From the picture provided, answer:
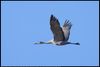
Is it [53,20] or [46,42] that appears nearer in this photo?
[53,20]

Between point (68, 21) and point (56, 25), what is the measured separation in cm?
262

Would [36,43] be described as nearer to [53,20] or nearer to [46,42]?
[46,42]

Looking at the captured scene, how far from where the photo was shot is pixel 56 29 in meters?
40.6

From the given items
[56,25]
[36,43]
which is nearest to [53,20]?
[56,25]

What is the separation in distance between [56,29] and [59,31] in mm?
289

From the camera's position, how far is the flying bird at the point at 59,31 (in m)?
40.2

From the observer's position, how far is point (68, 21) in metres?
42.9

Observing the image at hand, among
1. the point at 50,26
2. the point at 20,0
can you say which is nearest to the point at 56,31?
the point at 50,26

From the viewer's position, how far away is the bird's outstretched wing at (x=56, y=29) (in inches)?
1575

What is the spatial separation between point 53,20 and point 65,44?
7.10ft

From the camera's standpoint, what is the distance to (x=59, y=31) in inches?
1607

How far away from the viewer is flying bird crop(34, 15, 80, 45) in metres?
40.2

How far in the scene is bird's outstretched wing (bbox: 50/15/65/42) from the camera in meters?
40.0

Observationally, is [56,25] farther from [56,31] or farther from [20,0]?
[20,0]
